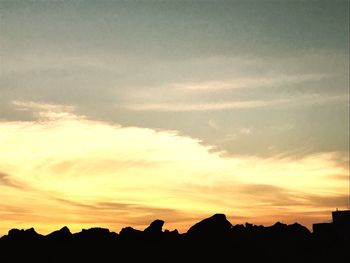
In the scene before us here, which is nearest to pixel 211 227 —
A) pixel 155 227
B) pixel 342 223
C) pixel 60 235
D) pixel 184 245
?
pixel 184 245

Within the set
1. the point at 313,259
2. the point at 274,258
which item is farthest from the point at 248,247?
the point at 313,259

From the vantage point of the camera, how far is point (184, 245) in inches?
1272

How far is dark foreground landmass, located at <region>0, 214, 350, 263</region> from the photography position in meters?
30.5

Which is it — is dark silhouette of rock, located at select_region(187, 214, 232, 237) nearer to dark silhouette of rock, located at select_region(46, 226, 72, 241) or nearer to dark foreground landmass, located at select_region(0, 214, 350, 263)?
dark foreground landmass, located at select_region(0, 214, 350, 263)

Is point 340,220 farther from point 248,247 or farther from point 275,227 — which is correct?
point 248,247

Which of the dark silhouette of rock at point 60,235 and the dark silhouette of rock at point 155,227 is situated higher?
the dark silhouette of rock at point 155,227

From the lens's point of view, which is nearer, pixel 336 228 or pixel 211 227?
pixel 211 227

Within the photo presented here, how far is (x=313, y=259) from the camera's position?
33438mm

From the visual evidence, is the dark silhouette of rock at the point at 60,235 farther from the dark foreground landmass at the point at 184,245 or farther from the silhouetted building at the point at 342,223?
the silhouetted building at the point at 342,223

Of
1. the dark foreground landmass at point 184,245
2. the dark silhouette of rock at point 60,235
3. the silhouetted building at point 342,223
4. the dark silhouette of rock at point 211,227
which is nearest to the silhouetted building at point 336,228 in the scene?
the silhouetted building at point 342,223

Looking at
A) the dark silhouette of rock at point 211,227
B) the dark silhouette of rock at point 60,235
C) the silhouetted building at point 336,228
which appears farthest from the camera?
the silhouetted building at point 336,228

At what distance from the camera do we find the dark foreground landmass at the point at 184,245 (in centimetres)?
3045

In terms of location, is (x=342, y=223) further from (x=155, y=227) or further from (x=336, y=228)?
(x=155, y=227)

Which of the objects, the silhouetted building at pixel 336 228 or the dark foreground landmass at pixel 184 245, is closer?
the dark foreground landmass at pixel 184 245
